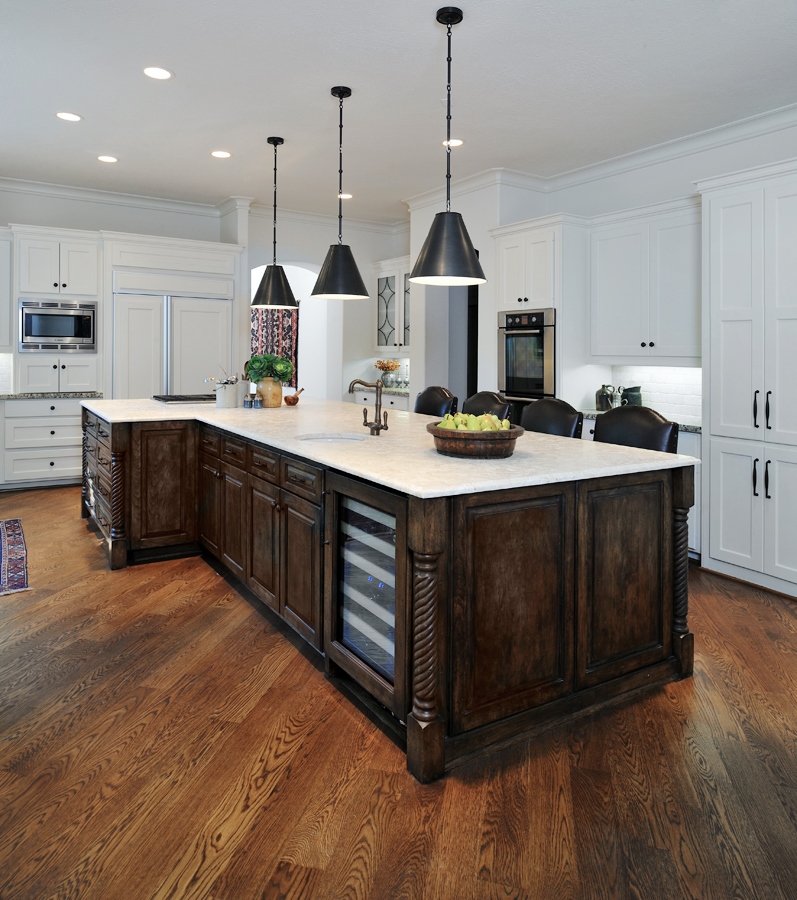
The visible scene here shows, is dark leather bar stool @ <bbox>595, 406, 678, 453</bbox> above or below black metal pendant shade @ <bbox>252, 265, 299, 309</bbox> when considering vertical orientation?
below

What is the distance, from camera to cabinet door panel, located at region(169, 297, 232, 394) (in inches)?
273

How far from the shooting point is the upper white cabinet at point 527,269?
17.2 ft

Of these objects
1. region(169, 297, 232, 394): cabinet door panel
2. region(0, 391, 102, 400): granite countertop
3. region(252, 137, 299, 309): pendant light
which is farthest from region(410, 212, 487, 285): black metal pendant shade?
region(0, 391, 102, 400): granite countertop

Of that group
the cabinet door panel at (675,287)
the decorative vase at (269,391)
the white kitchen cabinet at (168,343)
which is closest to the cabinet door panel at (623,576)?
the cabinet door panel at (675,287)

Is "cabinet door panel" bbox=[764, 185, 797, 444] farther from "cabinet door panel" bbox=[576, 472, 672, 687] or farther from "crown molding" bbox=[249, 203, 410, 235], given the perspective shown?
"crown molding" bbox=[249, 203, 410, 235]

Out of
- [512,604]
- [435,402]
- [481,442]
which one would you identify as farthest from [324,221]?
[512,604]

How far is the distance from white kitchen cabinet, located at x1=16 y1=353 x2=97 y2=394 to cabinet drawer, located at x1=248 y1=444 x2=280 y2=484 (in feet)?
13.1

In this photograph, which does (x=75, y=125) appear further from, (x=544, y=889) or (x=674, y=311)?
(x=544, y=889)

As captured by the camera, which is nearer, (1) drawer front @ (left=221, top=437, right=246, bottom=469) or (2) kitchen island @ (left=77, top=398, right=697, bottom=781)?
(2) kitchen island @ (left=77, top=398, right=697, bottom=781)

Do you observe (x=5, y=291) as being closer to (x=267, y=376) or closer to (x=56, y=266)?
(x=56, y=266)

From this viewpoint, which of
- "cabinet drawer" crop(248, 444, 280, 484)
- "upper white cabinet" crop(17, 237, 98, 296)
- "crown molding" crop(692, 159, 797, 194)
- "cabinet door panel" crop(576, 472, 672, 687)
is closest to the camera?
"cabinet door panel" crop(576, 472, 672, 687)

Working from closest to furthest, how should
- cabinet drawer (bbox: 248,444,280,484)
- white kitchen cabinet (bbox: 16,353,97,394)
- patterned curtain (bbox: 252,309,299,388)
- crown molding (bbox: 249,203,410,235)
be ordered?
1. cabinet drawer (bbox: 248,444,280,484)
2. white kitchen cabinet (bbox: 16,353,97,394)
3. crown molding (bbox: 249,203,410,235)
4. patterned curtain (bbox: 252,309,299,388)

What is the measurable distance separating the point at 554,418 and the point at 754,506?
1.33 metres

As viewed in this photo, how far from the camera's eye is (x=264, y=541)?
322 centimetres
